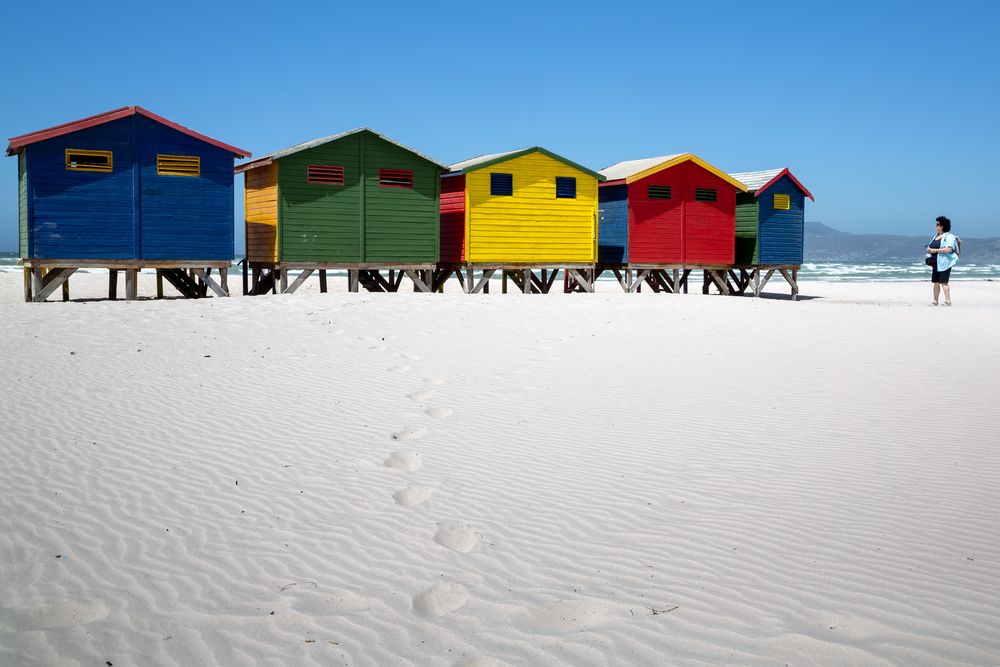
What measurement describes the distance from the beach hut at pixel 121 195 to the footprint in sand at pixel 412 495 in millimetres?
15492

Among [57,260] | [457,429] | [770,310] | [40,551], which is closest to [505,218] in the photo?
[770,310]

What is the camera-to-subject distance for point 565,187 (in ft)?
78.5

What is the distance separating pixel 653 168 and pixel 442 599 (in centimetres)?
2258

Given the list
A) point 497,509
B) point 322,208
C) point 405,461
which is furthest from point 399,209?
point 497,509

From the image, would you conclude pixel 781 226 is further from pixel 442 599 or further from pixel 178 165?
pixel 442 599

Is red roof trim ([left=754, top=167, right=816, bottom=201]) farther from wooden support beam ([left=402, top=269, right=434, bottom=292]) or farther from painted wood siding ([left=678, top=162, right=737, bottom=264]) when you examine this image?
wooden support beam ([left=402, top=269, right=434, bottom=292])

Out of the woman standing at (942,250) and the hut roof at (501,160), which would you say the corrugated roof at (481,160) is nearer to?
the hut roof at (501,160)

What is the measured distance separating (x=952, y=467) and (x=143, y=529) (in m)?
5.69

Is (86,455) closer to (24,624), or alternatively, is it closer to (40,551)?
(40,551)

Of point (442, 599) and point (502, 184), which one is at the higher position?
point (502, 184)

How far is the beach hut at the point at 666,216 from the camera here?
25.7 m

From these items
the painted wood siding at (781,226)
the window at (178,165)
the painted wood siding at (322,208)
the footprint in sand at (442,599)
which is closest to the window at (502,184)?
the painted wood siding at (322,208)

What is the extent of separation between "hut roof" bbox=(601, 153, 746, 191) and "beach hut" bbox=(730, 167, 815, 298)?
6.32 feet

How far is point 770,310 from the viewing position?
18.7 m
